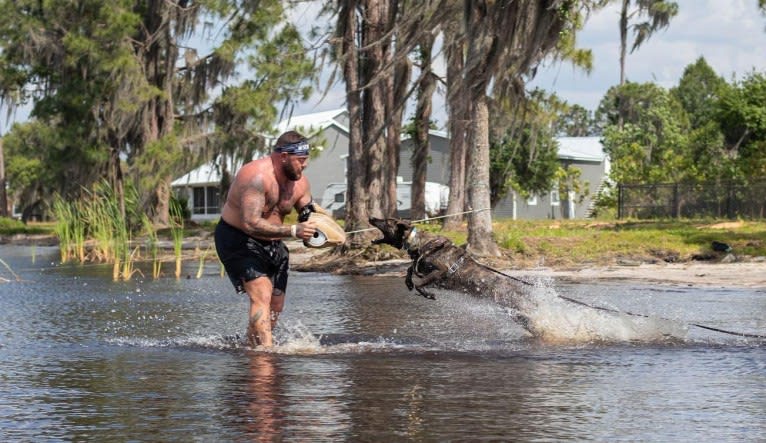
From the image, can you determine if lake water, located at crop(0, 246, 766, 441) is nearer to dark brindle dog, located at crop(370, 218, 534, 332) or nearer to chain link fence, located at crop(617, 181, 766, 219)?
dark brindle dog, located at crop(370, 218, 534, 332)

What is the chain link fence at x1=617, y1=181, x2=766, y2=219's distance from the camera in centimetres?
3784

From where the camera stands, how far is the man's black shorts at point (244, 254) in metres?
10.1

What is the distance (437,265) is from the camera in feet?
34.4

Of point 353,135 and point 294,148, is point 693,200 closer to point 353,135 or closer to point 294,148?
point 353,135

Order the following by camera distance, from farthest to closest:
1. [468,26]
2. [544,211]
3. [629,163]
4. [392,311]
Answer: [544,211] < [629,163] < [468,26] < [392,311]

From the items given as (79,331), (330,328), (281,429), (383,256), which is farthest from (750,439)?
(383,256)

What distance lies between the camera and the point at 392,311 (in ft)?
47.4

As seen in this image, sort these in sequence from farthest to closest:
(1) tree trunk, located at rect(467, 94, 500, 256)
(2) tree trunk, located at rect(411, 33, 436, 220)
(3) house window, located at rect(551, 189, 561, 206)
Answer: (3) house window, located at rect(551, 189, 561, 206) → (2) tree trunk, located at rect(411, 33, 436, 220) → (1) tree trunk, located at rect(467, 94, 500, 256)

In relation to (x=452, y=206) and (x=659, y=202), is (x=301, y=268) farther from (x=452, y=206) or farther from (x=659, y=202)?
(x=659, y=202)

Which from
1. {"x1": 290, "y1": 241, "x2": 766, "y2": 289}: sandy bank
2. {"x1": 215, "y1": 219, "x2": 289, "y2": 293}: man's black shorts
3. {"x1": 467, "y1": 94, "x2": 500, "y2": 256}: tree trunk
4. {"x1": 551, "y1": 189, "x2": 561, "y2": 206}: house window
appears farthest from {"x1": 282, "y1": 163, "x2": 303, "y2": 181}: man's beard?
{"x1": 551, "y1": 189, "x2": 561, "y2": 206}: house window

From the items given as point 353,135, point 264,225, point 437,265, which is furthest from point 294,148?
point 353,135

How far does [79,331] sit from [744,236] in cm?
1526

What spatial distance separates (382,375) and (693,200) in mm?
32664

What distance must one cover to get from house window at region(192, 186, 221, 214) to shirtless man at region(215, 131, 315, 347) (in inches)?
2372
